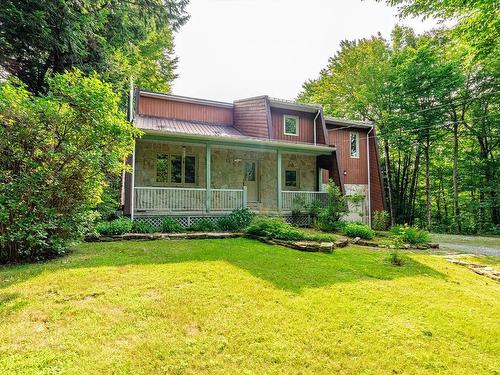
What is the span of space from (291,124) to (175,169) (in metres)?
6.17

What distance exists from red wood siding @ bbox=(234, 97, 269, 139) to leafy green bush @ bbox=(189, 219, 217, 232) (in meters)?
4.98

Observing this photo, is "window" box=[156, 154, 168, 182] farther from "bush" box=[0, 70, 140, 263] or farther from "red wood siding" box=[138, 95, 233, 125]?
"bush" box=[0, 70, 140, 263]

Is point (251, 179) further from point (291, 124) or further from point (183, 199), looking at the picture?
point (183, 199)

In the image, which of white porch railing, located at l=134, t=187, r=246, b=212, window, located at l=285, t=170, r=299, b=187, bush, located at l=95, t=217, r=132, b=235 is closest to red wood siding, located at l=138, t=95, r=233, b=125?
window, located at l=285, t=170, r=299, b=187

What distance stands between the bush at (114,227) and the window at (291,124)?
874 cm

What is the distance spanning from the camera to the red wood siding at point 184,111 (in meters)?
12.6

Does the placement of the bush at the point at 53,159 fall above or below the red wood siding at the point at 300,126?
below

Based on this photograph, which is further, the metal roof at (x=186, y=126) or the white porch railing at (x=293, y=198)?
the white porch railing at (x=293, y=198)

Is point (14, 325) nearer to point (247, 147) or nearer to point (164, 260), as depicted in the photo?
point (164, 260)

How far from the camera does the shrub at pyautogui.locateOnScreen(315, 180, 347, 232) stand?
10906 millimetres

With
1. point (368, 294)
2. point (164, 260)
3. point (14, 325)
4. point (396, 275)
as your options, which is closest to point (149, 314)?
Answer: point (14, 325)

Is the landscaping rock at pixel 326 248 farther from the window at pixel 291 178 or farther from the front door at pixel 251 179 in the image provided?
the window at pixel 291 178

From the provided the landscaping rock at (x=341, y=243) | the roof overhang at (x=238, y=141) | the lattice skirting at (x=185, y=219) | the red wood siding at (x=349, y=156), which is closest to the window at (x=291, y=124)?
the roof overhang at (x=238, y=141)

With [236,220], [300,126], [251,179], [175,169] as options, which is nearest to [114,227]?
[236,220]
